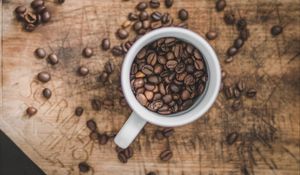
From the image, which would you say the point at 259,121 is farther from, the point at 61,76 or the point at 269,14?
the point at 61,76

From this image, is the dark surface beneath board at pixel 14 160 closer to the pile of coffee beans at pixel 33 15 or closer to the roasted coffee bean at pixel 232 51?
the pile of coffee beans at pixel 33 15

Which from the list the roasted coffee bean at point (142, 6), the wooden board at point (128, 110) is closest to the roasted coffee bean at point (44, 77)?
the wooden board at point (128, 110)

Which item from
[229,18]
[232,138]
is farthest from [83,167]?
[229,18]

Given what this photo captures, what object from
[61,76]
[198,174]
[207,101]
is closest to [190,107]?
[207,101]

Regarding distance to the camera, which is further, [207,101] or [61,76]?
[61,76]

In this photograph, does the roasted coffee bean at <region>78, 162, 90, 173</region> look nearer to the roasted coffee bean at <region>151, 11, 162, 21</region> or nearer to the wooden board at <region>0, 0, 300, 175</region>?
the wooden board at <region>0, 0, 300, 175</region>

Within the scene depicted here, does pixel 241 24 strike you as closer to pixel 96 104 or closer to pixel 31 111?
pixel 96 104
